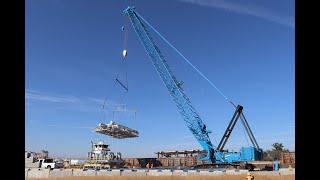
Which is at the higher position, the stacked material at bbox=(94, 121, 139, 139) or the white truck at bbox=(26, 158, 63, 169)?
the stacked material at bbox=(94, 121, 139, 139)

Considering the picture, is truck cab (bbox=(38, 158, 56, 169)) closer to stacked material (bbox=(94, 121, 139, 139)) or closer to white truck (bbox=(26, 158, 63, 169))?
white truck (bbox=(26, 158, 63, 169))

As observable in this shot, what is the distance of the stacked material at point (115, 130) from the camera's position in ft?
196

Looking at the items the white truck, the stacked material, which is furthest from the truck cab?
the stacked material

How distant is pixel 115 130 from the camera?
60812 millimetres

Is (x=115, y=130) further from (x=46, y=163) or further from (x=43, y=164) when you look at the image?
(x=43, y=164)

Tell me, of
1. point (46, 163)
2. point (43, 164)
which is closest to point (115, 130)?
point (46, 163)

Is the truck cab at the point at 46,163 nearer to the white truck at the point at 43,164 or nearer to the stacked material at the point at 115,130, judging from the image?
the white truck at the point at 43,164

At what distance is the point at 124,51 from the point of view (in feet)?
184

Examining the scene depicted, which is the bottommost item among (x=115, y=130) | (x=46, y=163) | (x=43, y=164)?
(x=43, y=164)

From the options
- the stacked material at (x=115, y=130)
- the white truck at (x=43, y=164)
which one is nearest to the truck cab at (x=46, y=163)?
the white truck at (x=43, y=164)

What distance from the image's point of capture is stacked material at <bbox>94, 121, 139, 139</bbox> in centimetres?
5984
